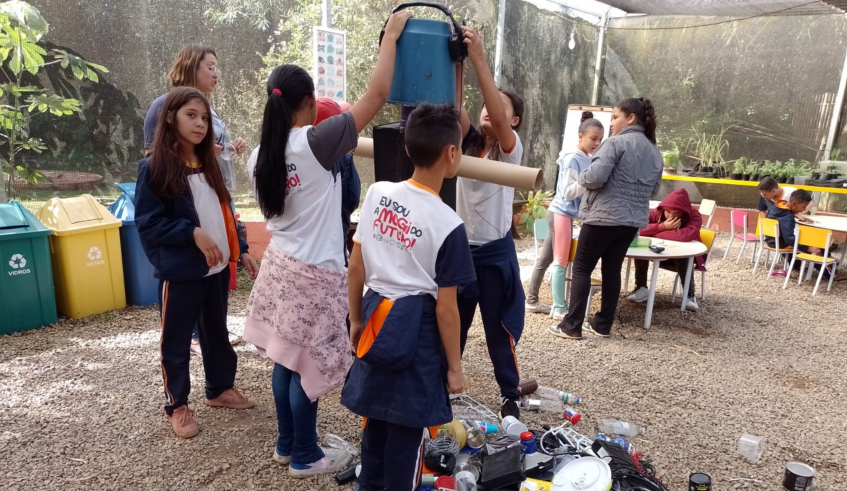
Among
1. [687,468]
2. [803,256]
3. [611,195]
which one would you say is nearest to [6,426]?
[687,468]

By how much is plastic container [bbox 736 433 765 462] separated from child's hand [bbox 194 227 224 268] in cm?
270

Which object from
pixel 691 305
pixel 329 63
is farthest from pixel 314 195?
pixel 691 305

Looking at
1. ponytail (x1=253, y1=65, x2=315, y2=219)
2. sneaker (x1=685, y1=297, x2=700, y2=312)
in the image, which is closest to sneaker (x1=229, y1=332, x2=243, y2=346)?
ponytail (x1=253, y1=65, x2=315, y2=219)

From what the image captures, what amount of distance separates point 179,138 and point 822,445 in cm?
354

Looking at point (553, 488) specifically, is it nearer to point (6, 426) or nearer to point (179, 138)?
point (179, 138)

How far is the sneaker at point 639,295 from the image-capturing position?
533 centimetres

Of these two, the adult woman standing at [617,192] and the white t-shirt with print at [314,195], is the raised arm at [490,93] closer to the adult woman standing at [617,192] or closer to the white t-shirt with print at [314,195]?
the white t-shirt with print at [314,195]

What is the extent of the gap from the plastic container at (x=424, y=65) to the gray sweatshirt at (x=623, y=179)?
2464 millimetres

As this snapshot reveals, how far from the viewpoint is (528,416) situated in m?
3.10

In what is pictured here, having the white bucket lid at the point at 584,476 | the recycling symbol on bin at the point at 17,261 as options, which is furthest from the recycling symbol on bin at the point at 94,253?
the white bucket lid at the point at 584,476

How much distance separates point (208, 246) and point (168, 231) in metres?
0.18

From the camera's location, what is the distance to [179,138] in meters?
2.50

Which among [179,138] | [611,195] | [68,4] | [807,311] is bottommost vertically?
[807,311]

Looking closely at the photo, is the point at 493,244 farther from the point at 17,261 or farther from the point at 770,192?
the point at 770,192
